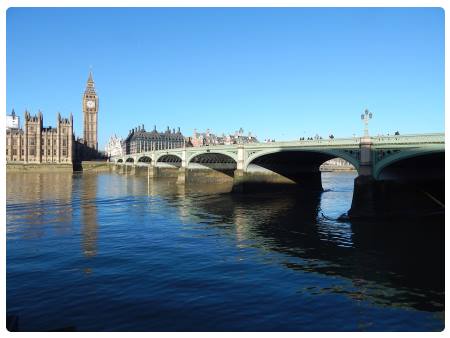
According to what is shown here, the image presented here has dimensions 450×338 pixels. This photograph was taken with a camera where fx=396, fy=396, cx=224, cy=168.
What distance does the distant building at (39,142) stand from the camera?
13800 cm

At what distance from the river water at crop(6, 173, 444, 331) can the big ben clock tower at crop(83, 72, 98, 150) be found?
16659cm

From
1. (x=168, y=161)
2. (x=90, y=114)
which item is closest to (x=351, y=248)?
(x=168, y=161)

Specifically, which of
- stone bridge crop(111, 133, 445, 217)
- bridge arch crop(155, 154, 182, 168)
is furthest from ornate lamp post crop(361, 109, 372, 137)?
bridge arch crop(155, 154, 182, 168)

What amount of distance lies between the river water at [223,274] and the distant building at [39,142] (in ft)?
392

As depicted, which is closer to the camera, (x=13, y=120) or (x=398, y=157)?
(x=398, y=157)

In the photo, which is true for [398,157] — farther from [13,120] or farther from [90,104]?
[90,104]

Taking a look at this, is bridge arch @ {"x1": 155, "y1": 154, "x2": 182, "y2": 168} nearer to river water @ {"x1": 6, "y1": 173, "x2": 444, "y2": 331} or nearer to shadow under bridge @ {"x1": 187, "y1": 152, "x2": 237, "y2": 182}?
shadow under bridge @ {"x1": 187, "y1": 152, "x2": 237, "y2": 182}

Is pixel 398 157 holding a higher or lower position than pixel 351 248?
higher

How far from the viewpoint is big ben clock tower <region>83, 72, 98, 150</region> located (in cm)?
19100

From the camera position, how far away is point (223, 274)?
55.6ft

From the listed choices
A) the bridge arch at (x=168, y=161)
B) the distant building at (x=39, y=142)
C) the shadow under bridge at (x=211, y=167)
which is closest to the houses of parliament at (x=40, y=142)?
the distant building at (x=39, y=142)

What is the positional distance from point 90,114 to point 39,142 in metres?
57.2

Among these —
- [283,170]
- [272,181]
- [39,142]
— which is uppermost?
[39,142]

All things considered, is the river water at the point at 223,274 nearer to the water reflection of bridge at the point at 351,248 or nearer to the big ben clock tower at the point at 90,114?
the water reflection of bridge at the point at 351,248
